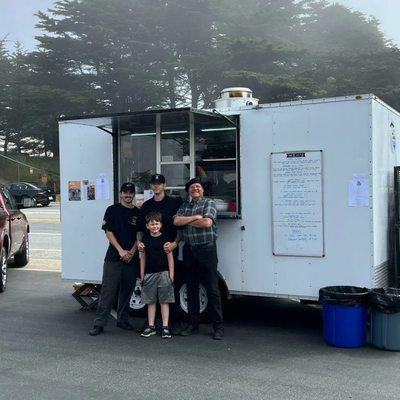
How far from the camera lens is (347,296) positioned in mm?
5754

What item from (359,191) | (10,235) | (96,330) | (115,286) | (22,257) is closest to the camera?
(359,191)

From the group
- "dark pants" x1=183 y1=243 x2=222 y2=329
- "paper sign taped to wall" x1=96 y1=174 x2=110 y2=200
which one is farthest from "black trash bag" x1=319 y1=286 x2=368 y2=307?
"paper sign taped to wall" x1=96 y1=174 x2=110 y2=200

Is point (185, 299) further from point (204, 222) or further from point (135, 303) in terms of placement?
point (204, 222)

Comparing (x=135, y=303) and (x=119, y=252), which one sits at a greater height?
(x=119, y=252)

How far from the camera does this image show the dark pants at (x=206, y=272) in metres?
6.24

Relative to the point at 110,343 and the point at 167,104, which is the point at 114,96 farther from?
the point at 110,343

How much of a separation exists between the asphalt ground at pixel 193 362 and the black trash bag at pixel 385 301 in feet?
1.47

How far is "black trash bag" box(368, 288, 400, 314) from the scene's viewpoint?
560 cm

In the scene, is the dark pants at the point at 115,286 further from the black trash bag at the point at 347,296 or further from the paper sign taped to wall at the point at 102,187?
the black trash bag at the point at 347,296

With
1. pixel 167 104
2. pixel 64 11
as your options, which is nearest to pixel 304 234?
pixel 167 104

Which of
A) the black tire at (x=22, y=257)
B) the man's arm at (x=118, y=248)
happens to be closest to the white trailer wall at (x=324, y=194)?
the man's arm at (x=118, y=248)

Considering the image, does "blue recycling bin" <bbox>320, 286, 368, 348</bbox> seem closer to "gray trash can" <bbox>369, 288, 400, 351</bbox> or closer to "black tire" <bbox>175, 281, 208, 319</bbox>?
"gray trash can" <bbox>369, 288, 400, 351</bbox>

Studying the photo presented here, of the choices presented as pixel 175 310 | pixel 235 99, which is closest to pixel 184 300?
pixel 175 310

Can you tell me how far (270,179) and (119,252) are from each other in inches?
78.0
